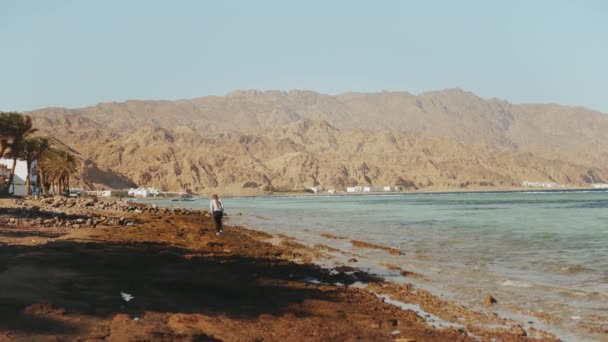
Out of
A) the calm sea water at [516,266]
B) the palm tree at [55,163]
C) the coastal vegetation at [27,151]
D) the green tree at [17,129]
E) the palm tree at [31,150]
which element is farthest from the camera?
the palm tree at [55,163]

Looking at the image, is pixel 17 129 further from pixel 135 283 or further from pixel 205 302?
pixel 205 302

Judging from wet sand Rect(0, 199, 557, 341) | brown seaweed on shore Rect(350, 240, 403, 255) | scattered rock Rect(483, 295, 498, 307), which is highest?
wet sand Rect(0, 199, 557, 341)

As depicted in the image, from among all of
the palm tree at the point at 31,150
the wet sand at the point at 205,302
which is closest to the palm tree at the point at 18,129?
the palm tree at the point at 31,150

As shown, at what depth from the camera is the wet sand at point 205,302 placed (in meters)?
8.92

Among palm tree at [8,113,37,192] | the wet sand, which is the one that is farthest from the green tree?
the wet sand

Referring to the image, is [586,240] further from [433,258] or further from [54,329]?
[54,329]

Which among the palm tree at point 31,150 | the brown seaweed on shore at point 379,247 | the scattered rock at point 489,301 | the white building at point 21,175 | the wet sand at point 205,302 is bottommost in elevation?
the brown seaweed on shore at point 379,247

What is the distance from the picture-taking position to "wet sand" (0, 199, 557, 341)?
8922 millimetres

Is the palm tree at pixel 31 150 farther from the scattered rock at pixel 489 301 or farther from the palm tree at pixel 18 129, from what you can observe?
the scattered rock at pixel 489 301

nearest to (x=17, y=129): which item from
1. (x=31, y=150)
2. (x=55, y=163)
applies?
(x=31, y=150)

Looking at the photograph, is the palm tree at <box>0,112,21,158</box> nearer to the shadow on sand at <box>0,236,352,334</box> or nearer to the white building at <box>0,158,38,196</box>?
the white building at <box>0,158,38,196</box>

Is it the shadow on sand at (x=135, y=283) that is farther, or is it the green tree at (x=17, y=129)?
the green tree at (x=17, y=129)

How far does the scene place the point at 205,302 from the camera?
11.1 meters

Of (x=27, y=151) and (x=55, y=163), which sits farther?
(x=55, y=163)
